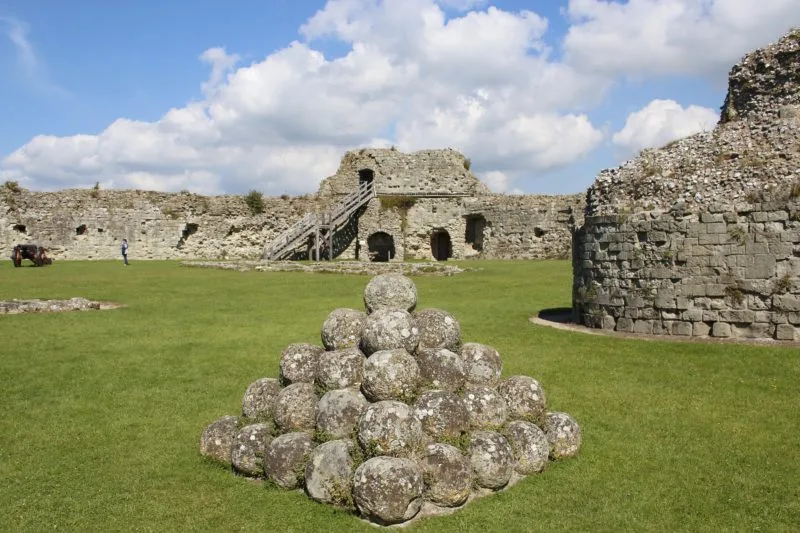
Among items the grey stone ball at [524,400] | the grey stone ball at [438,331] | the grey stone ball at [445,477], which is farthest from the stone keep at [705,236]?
the grey stone ball at [445,477]

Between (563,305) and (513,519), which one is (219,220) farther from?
(513,519)

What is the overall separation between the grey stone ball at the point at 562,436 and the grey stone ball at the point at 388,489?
1901 mm

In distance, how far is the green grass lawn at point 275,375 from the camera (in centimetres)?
557

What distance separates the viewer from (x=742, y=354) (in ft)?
37.0

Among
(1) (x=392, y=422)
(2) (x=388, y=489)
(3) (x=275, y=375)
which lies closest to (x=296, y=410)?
(1) (x=392, y=422)

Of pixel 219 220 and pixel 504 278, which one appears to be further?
pixel 219 220

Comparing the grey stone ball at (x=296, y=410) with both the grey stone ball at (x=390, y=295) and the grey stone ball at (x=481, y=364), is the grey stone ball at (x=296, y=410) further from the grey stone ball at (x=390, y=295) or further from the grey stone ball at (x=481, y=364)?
the grey stone ball at (x=481, y=364)

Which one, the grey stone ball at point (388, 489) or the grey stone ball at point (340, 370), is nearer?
the grey stone ball at point (388, 489)

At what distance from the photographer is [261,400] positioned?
272 inches

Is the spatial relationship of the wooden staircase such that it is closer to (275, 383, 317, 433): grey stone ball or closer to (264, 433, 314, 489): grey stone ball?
(275, 383, 317, 433): grey stone ball

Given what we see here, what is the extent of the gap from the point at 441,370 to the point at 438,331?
568 millimetres

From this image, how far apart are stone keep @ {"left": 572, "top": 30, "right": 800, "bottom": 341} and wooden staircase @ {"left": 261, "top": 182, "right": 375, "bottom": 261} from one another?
22771 millimetres

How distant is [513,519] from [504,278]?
19.5 m

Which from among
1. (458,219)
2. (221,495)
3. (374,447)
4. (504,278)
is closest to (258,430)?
(221,495)
